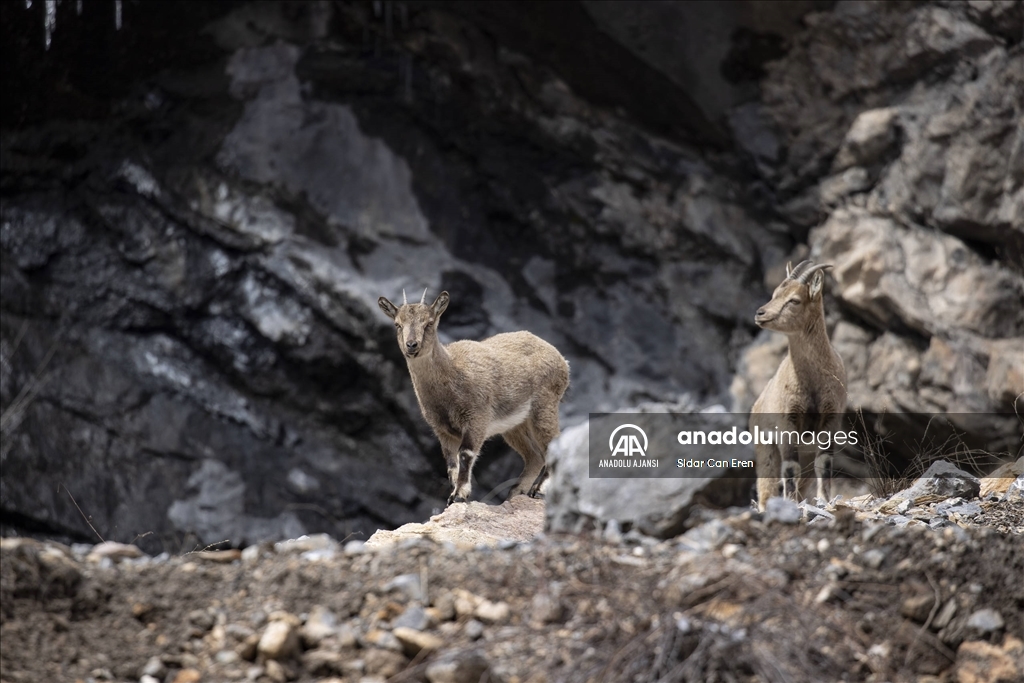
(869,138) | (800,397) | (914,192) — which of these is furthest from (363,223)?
(800,397)

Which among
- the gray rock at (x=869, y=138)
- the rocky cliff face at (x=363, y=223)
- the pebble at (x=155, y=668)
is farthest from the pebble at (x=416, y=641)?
the gray rock at (x=869, y=138)

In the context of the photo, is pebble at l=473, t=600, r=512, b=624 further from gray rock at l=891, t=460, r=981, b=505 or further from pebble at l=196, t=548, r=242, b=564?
gray rock at l=891, t=460, r=981, b=505

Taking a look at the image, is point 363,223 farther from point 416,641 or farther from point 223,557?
point 416,641

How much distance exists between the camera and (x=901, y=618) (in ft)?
12.9

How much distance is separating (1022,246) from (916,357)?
57.8 inches

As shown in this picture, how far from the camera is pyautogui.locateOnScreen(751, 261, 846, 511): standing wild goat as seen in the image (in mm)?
7250

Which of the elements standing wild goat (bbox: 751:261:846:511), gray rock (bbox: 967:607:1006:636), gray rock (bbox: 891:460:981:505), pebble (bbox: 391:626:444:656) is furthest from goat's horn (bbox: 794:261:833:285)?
pebble (bbox: 391:626:444:656)

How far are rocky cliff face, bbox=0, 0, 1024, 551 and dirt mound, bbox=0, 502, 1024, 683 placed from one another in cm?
809

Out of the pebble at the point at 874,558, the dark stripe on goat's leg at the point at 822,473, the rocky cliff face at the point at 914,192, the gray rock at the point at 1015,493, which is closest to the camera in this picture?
the pebble at the point at 874,558

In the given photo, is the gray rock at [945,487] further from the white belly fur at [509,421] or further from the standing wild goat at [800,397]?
the white belly fur at [509,421]

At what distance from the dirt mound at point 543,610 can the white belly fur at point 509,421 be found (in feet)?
10.7

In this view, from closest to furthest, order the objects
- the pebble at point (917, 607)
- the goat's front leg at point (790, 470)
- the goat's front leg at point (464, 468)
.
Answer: the pebble at point (917, 607) < the goat's front leg at point (790, 470) < the goat's front leg at point (464, 468)

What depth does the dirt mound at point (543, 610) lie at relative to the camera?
3602 mm

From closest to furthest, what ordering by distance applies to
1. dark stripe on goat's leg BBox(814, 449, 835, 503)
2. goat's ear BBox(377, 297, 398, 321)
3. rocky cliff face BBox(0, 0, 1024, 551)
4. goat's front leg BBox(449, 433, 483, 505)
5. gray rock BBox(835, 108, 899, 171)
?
dark stripe on goat's leg BBox(814, 449, 835, 503) < goat's front leg BBox(449, 433, 483, 505) < goat's ear BBox(377, 297, 398, 321) < gray rock BBox(835, 108, 899, 171) < rocky cliff face BBox(0, 0, 1024, 551)
